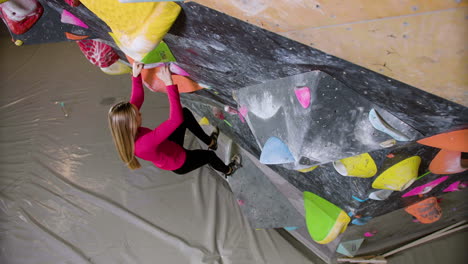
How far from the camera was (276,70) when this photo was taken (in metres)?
1.04

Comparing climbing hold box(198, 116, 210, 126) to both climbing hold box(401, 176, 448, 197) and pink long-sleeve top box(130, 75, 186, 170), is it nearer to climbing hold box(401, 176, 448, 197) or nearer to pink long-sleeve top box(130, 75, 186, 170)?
pink long-sleeve top box(130, 75, 186, 170)

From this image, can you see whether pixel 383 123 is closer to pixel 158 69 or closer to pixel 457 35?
pixel 457 35

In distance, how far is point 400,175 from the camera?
1074 mm

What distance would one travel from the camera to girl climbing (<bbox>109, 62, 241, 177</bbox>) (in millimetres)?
1465

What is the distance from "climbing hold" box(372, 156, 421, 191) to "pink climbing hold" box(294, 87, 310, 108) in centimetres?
32

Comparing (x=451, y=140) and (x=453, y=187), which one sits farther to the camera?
(x=453, y=187)

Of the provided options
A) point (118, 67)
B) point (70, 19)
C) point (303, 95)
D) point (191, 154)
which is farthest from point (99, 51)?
point (303, 95)

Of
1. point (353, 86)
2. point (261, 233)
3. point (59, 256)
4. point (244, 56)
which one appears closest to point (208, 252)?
point (261, 233)

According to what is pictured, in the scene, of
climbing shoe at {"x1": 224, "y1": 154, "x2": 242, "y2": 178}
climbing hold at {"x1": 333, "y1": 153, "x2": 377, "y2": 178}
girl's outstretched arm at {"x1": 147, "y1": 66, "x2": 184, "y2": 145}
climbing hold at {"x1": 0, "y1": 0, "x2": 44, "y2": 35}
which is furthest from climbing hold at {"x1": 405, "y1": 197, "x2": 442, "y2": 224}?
climbing hold at {"x1": 0, "y1": 0, "x2": 44, "y2": 35}

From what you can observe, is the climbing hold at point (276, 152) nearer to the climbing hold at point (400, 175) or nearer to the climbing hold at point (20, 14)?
the climbing hold at point (400, 175)

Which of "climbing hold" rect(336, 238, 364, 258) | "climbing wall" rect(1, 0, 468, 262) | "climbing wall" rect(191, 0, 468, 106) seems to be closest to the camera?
"climbing wall" rect(191, 0, 468, 106)

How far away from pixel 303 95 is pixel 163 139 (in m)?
0.76

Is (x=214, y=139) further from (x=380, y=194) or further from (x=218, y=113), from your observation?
(x=380, y=194)

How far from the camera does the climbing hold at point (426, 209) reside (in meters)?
1.38
